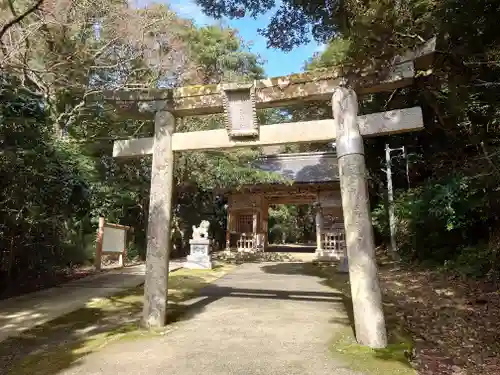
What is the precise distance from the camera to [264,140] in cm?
558

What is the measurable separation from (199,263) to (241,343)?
8.88m

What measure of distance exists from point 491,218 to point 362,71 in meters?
5.45

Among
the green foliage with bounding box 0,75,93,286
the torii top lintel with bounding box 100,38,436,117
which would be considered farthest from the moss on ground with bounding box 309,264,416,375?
the green foliage with bounding box 0,75,93,286

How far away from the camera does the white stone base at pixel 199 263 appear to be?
43.7ft

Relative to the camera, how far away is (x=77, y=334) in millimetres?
5309

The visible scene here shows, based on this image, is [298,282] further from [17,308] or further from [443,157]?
[17,308]

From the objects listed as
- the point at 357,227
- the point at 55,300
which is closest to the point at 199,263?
the point at 55,300

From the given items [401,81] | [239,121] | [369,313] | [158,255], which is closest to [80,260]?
[158,255]

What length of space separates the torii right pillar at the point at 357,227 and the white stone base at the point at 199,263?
9191 millimetres

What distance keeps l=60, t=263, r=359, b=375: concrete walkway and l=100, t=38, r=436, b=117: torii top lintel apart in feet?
11.0

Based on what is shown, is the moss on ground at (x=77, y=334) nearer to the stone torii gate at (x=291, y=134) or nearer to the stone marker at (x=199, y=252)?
the stone torii gate at (x=291, y=134)

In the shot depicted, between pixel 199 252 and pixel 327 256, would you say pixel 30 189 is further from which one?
pixel 327 256

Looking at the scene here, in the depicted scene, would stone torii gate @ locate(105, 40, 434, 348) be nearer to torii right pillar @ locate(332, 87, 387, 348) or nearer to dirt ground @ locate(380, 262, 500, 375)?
torii right pillar @ locate(332, 87, 387, 348)

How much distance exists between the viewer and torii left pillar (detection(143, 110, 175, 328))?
5.49 m
